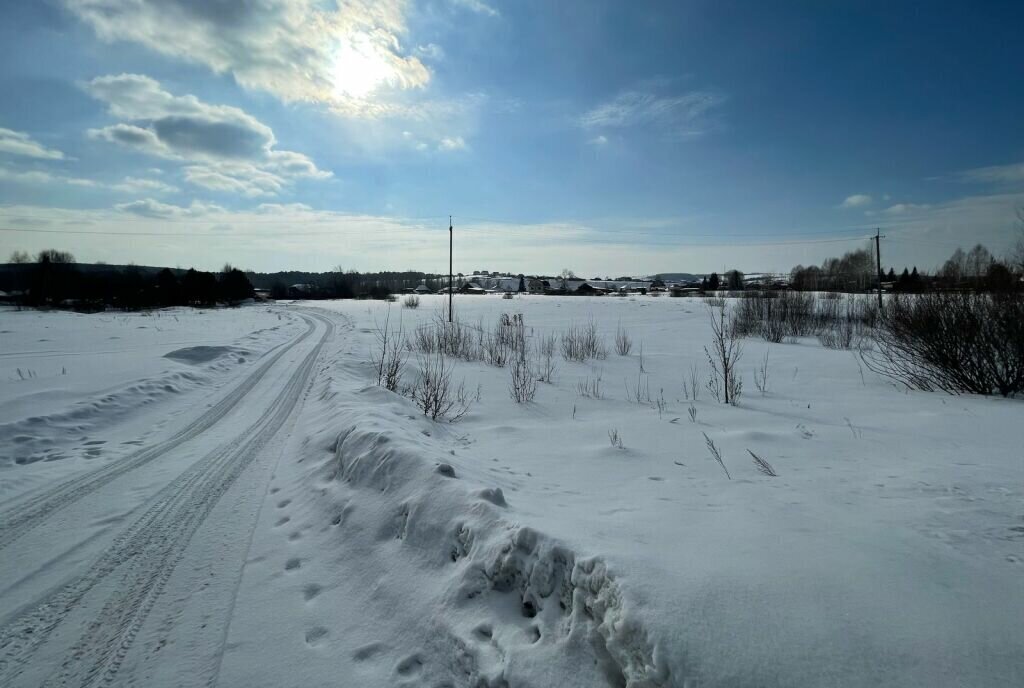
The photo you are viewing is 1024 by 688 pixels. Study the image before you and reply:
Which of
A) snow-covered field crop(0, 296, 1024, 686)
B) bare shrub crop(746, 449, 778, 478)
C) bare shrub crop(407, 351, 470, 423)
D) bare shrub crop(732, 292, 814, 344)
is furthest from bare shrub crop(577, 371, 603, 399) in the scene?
bare shrub crop(732, 292, 814, 344)

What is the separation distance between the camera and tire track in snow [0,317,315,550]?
12.6 ft

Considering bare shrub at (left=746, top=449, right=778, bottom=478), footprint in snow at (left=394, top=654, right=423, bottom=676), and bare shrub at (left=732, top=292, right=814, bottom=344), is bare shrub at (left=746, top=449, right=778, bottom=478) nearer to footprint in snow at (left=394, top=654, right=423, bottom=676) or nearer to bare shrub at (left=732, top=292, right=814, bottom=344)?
footprint in snow at (left=394, top=654, right=423, bottom=676)

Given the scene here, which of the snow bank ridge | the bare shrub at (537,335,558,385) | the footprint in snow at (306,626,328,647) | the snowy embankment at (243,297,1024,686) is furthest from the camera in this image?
the bare shrub at (537,335,558,385)

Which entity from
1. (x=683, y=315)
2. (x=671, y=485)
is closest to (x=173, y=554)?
(x=671, y=485)

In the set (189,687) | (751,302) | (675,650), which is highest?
(751,302)

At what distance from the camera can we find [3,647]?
98.3 inches

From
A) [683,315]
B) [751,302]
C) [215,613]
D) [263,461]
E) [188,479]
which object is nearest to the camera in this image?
[215,613]

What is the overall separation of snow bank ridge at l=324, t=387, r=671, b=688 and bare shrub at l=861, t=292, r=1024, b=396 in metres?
9.54

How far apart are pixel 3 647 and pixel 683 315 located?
109 ft

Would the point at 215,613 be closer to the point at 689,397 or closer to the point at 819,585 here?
the point at 819,585

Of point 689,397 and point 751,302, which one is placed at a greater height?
point 751,302

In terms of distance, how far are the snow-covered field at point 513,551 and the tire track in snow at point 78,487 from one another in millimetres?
32

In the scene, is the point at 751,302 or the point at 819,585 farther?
the point at 751,302

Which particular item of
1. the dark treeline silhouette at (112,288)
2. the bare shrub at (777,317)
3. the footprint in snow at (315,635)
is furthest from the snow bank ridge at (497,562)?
the dark treeline silhouette at (112,288)
